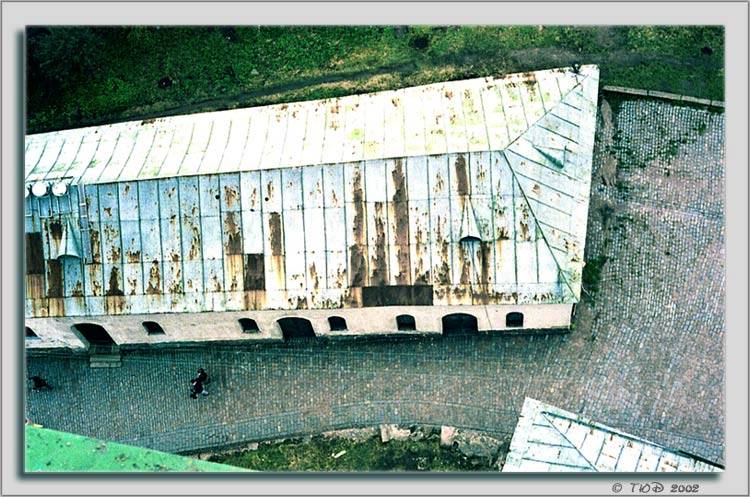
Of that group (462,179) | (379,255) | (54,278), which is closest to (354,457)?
(379,255)

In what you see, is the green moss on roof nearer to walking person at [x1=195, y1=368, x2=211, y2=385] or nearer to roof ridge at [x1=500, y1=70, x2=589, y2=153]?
walking person at [x1=195, y1=368, x2=211, y2=385]

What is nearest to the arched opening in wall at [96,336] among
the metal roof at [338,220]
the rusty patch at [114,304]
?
the metal roof at [338,220]

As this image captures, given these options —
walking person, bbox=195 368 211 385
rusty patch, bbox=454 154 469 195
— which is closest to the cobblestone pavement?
walking person, bbox=195 368 211 385

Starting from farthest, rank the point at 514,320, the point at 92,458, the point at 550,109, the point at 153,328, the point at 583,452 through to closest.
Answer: the point at 153,328 → the point at 550,109 → the point at 514,320 → the point at 92,458 → the point at 583,452

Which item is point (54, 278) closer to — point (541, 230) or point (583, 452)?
point (541, 230)

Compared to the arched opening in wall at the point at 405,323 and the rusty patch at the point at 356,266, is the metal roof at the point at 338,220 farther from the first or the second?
the arched opening in wall at the point at 405,323

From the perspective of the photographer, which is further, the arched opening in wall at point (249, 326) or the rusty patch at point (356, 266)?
the arched opening in wall at point (249, 326)

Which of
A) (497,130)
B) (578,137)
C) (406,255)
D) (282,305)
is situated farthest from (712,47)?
(282,305)
